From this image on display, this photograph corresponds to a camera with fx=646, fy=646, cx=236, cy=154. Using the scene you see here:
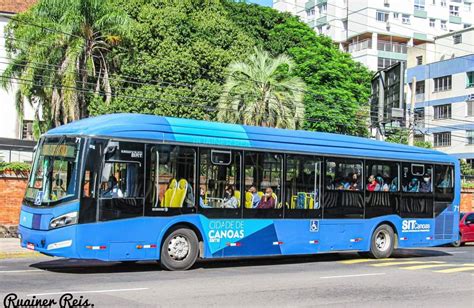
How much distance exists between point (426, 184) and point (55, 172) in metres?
12.0

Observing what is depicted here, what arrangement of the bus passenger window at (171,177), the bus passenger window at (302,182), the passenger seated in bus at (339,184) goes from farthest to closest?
1. the passenger seated in bus at (339,184)
2. the bus passenger window at (302,182)
3. the bus passenger window at (171,177)

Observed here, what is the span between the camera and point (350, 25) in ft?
276

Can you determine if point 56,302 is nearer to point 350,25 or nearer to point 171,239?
point 171,239

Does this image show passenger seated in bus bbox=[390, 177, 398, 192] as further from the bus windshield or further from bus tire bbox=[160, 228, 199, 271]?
the bus windshield

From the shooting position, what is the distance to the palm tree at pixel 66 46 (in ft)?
98.9

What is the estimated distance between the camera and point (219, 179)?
15.3m

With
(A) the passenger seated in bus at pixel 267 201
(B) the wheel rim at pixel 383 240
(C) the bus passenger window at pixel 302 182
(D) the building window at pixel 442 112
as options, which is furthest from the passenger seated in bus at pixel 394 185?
(D) the building window at pixel 442 112

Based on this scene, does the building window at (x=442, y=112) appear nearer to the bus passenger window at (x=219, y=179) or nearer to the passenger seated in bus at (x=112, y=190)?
the bus passenger window at (x=219, y=179)

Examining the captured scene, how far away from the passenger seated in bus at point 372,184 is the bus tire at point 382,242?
46.4 inches

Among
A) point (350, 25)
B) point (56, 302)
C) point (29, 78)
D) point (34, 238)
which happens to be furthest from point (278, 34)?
point (56, 302)

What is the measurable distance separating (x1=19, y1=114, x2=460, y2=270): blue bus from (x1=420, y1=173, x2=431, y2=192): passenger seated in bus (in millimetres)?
50

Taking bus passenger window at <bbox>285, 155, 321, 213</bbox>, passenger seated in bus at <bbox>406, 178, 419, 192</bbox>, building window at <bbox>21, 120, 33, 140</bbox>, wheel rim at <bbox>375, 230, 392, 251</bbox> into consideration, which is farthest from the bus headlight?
building window at <bbox>21, 120, 33, 140</bbox>

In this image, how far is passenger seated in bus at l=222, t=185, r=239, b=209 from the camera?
50.5ft

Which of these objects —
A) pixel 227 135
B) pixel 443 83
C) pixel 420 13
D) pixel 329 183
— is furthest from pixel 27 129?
pixel 420 13
